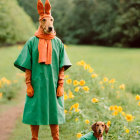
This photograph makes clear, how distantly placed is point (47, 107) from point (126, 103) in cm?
274

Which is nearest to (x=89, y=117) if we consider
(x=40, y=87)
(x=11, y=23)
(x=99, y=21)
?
(x=40, y=87)

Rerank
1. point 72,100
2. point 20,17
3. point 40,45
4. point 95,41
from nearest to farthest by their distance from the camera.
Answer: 1. point 40,45
2. point 72,100
3. point 20,17
4. point 95,41

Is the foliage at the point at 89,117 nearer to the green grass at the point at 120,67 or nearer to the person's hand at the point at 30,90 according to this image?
the person's hand at the point at 30,90

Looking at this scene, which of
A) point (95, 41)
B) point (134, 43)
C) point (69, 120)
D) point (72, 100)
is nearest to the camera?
point (69, 120)

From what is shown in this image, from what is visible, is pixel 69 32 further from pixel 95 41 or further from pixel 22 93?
pixel 22 93

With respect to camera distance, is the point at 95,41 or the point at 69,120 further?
the point at 95,41

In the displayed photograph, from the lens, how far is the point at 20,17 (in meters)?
12.5

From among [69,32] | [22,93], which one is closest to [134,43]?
[69,32]

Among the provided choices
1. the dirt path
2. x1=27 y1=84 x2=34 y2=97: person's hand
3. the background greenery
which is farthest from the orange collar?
the background greenery

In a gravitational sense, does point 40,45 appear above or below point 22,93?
above

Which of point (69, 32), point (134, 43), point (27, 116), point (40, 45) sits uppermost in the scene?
point (69, 32)

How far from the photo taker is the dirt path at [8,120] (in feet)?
14.6

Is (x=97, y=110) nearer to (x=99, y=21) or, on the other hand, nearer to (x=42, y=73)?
(x=42, y=73)

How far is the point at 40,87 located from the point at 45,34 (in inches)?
25.1
